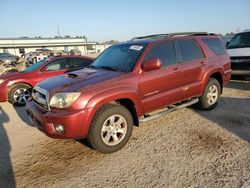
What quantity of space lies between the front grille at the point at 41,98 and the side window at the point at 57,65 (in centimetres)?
381

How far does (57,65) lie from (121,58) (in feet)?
13.7

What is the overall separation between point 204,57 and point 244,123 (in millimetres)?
1666

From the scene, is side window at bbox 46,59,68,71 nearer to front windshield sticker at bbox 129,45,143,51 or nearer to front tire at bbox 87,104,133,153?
front windshield sticker at bbox 129,45,143,51

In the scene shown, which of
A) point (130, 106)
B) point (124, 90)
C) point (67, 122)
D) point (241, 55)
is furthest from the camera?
point (241, 55)

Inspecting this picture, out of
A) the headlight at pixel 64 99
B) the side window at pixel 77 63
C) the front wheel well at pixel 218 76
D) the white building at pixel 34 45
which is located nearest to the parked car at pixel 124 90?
the headlight at pixel 64 99

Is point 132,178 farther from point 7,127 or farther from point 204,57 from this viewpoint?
point 7,127

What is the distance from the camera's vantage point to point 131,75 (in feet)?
12.7

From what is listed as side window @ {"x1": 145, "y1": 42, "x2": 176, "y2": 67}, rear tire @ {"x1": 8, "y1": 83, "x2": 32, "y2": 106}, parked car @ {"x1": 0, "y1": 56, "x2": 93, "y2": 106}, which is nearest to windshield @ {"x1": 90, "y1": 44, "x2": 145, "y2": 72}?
side window @ {"x1": 145, "y1": 42, "x2": 176, "y2": 67}

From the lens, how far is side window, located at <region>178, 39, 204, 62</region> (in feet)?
15.5

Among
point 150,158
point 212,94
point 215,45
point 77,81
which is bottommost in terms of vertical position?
point 150,158

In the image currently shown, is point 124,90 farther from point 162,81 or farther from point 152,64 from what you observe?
point 162,81

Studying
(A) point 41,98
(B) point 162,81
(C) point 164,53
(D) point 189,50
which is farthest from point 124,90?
(D) point 189,50

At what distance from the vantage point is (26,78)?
7422mm

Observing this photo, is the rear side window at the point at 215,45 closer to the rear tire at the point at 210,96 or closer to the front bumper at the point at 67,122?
the rear tire at the point at 210,96
